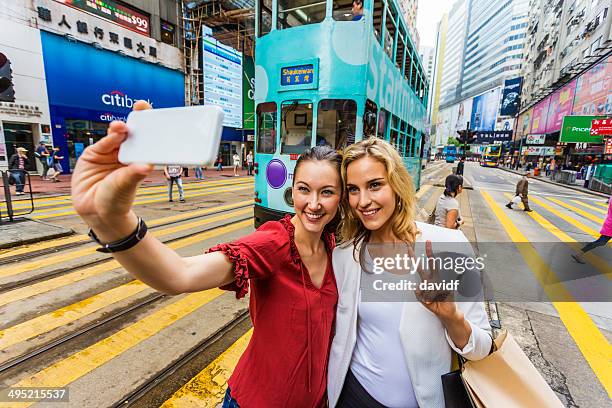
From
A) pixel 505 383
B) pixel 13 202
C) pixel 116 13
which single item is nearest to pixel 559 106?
pixel 116 13

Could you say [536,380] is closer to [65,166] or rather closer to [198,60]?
[65,166]

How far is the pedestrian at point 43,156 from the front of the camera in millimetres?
13330

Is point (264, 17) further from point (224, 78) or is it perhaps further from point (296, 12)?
point (224, 78)

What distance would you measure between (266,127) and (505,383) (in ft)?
18.5

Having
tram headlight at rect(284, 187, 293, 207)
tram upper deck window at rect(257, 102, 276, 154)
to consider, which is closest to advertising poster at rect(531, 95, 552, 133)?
tram upper deck window at rect(257, 102, 276, 154)

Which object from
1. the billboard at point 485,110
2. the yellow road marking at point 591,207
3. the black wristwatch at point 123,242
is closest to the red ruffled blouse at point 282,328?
the black wristwatch at point 123,242

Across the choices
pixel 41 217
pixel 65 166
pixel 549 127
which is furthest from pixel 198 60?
pixel 549 127

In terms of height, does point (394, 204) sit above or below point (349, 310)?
above

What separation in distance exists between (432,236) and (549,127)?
Result: 44656 millimetres

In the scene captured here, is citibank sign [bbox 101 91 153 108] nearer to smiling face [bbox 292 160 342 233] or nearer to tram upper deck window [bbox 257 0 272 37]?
tram upper deck window [bbox 257 0 272 37]

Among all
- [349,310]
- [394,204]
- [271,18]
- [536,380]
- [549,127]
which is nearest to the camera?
[536,380]

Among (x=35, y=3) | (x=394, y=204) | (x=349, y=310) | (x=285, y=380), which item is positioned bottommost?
(x=285, y=380)

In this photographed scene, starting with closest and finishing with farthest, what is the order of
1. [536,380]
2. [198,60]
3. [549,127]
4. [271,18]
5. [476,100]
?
[536,380], [271,18], [198,60], [549,127], [476,100]

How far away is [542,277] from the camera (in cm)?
503
